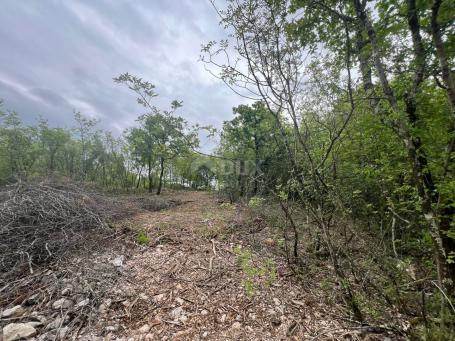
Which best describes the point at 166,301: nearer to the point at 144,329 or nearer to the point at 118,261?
the point at 144,329

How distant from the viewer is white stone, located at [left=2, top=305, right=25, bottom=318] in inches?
87.0

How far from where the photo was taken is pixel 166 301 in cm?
252

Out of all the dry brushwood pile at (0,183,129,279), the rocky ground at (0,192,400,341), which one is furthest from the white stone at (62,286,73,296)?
the dry brushwood pile at (0,183,129,279)

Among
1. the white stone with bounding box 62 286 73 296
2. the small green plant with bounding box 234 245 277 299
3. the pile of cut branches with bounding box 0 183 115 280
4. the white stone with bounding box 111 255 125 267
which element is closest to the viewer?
the white stone with bounding box 62 286 73 296

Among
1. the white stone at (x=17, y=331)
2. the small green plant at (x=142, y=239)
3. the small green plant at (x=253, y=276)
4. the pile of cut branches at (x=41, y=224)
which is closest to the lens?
the white stone at (x=17, y=331)

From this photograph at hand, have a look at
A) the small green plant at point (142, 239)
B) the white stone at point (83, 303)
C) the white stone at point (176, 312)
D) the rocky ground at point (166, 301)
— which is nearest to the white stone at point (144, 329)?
the rocky ground at point (166, 301)

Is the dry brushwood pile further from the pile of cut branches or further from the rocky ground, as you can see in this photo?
the rocky ground

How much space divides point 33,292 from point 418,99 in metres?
5.62

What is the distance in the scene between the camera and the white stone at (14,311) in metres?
2.21

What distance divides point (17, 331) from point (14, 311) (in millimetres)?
439

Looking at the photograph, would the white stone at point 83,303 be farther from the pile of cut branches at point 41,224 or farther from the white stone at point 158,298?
the pile of cut branches at point 41,224

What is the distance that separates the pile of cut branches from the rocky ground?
0.38m

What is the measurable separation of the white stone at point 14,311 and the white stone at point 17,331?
0.23 meters

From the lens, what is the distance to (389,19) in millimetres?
2541
